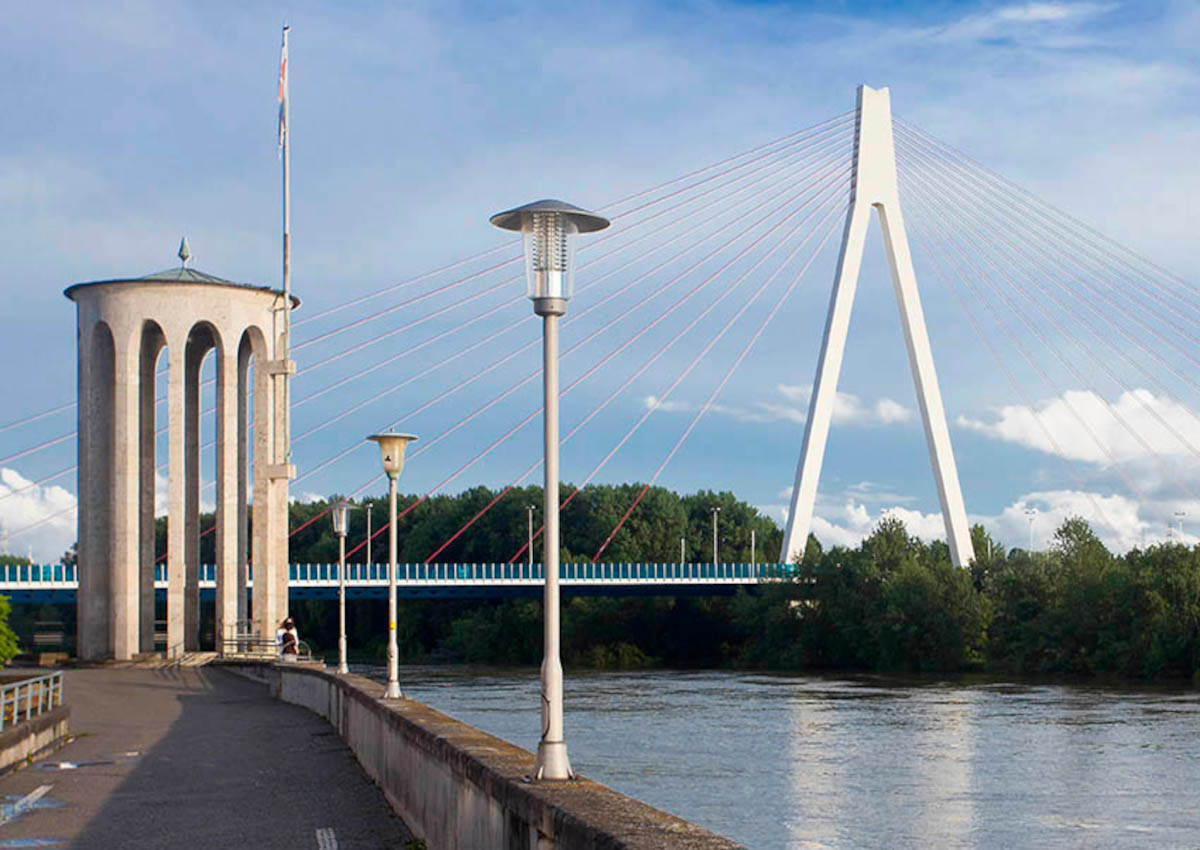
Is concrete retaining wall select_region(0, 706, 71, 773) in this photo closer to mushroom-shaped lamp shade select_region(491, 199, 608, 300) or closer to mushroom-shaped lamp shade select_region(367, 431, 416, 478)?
mushroom-shaped lamp shade select_region(367, 431, 416, 478)

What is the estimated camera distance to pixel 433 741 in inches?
401

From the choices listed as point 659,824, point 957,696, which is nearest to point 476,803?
point 659,824

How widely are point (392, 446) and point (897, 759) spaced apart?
14501 mm

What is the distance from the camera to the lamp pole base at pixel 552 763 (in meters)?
7.89

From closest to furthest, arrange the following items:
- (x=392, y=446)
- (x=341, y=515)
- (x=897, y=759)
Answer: (x=392, y=446), (x=897, y=759), (x=341, y=515)

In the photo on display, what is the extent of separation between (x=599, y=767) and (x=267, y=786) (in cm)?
1630

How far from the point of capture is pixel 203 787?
48.5 feet

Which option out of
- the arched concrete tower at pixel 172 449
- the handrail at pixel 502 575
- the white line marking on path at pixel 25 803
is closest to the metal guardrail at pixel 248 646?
the arched concrete tower at pixel 172 449

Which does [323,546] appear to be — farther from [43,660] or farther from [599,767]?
[599,767]

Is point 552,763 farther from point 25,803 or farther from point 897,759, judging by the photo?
point 897,759

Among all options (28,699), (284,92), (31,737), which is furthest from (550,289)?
(284,92)

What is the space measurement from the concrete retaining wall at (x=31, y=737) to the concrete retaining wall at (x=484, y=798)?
12.0 feet

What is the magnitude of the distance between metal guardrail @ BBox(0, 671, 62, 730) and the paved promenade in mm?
633

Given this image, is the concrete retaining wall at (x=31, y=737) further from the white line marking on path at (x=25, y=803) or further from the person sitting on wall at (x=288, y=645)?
the person sitting on wall at (x=288, y=645)
